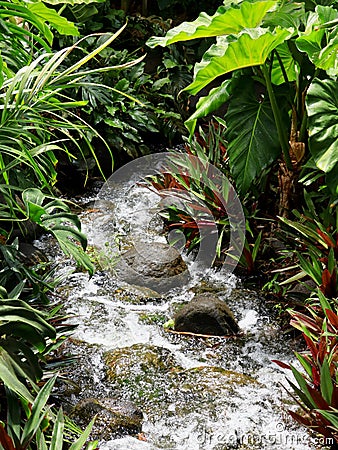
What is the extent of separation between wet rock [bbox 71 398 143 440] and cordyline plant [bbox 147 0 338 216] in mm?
1587

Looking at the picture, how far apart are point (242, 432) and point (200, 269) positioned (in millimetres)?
1645

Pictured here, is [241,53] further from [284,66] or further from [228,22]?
[284,66]

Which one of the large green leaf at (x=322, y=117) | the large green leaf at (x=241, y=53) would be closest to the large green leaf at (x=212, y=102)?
the large green leaf at (x=241, y=53)

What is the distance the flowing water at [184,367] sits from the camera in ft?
8.36

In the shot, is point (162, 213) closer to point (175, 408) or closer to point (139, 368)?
point (139, 368)

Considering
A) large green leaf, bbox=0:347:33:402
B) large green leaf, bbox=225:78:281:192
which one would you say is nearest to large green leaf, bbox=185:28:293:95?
large green leaf, bbox=225:78:281:192

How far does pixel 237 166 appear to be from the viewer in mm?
3652

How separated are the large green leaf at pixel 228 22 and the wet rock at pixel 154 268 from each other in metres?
1.38

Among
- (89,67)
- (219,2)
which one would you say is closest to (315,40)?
(89,67)

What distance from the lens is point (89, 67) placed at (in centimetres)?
609

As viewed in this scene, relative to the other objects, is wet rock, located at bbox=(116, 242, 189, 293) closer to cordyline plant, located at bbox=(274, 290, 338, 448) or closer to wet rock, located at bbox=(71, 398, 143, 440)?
cordyline plant, located at bbox=(274, 290, 338, 448)

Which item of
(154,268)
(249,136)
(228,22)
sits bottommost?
(154,268)

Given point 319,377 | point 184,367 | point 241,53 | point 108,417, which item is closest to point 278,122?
point 241,53

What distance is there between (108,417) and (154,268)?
1504 mm
